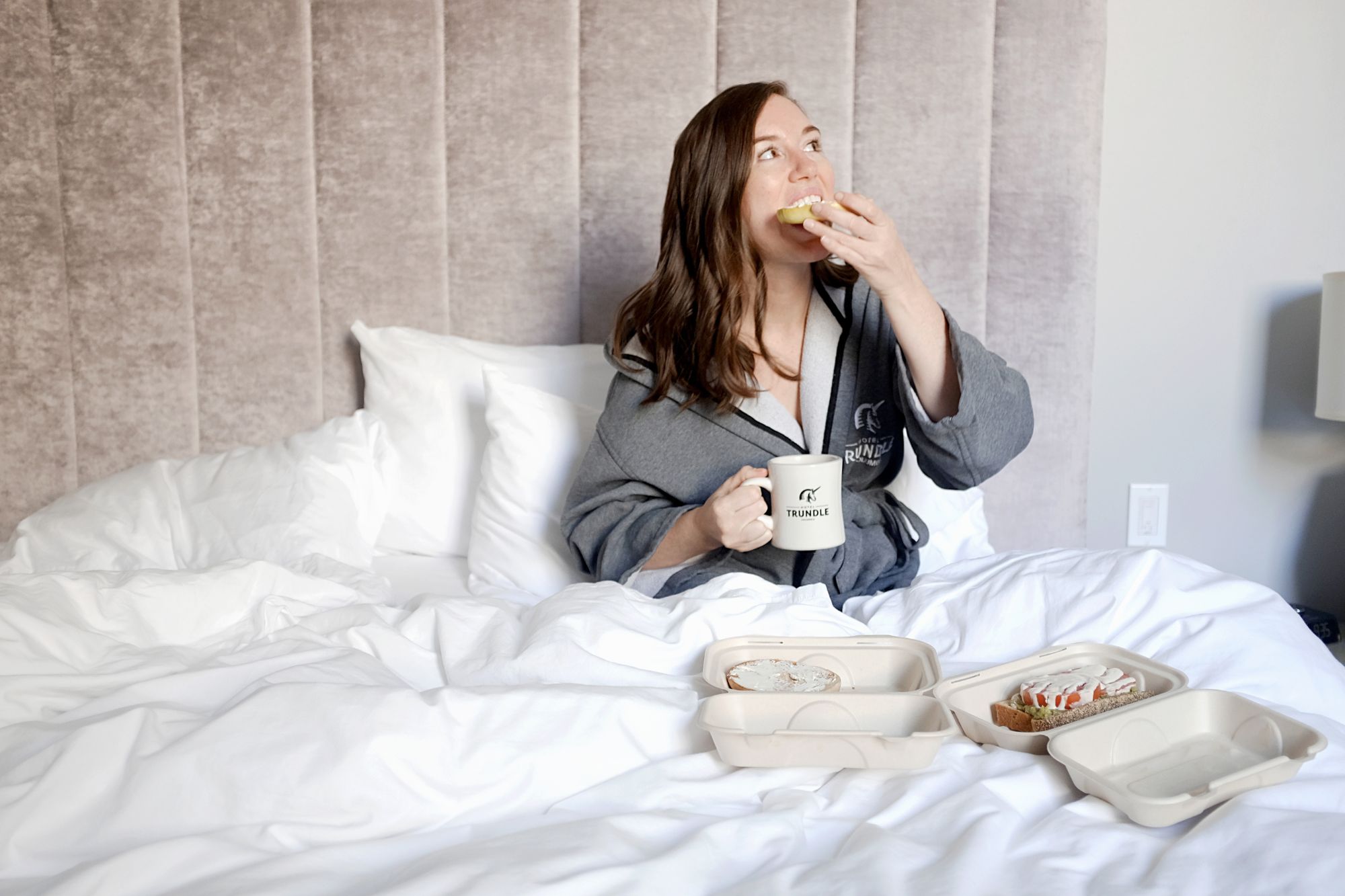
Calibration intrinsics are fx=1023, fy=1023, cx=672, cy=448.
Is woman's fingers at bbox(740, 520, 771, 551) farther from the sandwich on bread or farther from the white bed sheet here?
the white bed sheet

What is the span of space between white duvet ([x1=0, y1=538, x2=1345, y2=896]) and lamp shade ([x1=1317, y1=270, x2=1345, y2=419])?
0.85 meters

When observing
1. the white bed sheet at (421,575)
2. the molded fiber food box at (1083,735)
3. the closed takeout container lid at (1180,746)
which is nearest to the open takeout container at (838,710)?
the molded fiber food box at (1083,735)

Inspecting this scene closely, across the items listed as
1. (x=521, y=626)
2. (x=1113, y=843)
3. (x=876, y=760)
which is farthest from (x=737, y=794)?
(x=521, y=626)

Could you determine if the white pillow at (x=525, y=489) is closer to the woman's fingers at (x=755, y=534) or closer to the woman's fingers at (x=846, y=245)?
the woman's fingers at (x=755, y=534)

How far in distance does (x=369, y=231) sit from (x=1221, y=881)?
1.67 meters

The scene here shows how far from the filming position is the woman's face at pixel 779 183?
4.47 feet

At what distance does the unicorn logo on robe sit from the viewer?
1.44m

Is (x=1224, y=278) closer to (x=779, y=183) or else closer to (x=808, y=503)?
(x=779, y=183)

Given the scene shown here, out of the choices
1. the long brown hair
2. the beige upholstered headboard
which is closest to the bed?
the beige upholstered headboard

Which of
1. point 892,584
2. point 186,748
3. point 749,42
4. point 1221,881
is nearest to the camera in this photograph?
point 1221,881

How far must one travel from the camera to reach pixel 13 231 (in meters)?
1.87

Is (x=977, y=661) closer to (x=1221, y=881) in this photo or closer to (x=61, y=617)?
(x=1221, y=881)

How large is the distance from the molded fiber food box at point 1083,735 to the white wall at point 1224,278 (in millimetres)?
1124

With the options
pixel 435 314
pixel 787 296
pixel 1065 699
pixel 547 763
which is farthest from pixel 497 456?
pixel 1065 699
